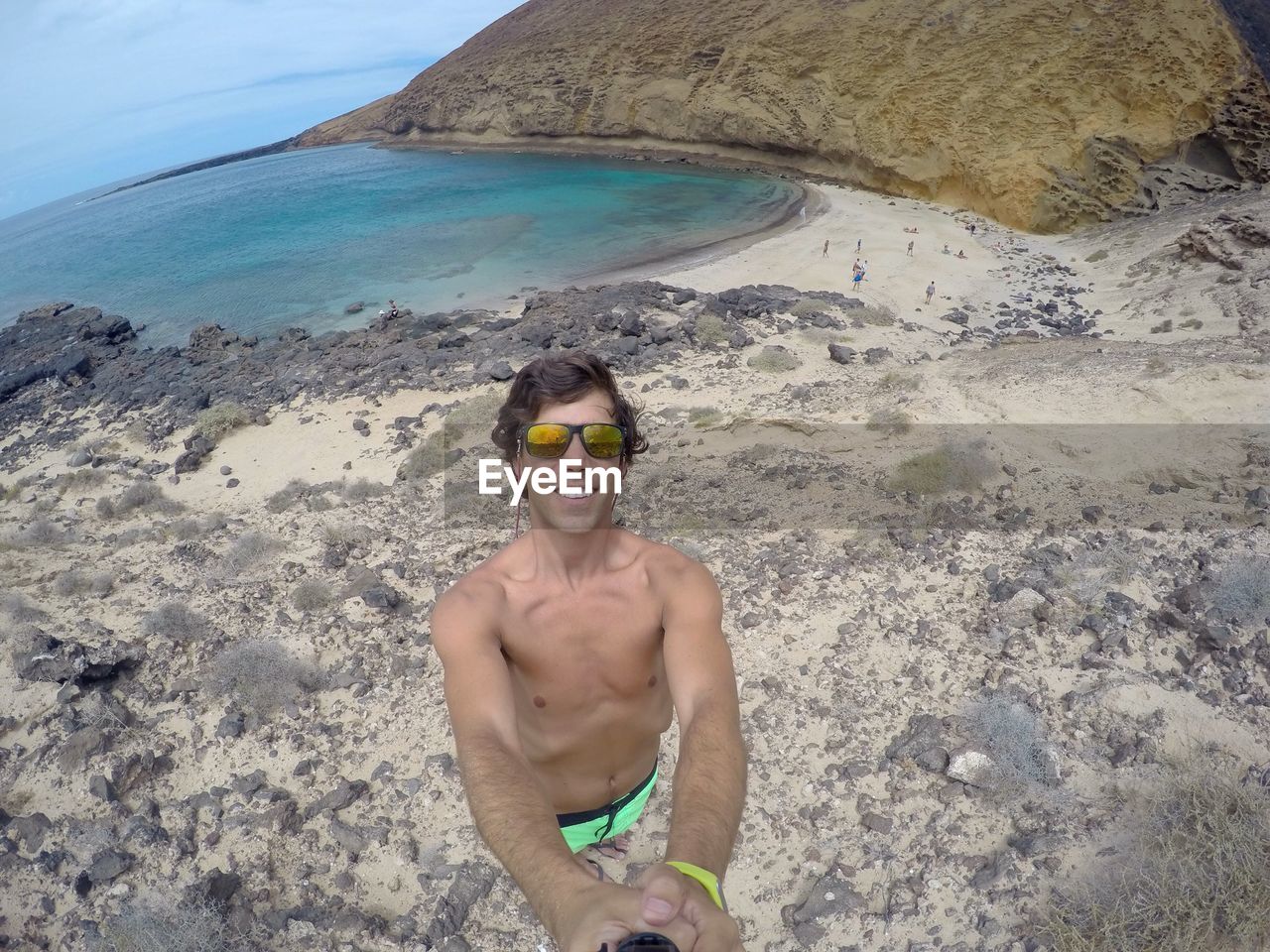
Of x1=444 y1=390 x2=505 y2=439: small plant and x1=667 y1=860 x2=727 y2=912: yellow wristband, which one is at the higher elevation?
x1=667 y1=860 x2=727 y2=912: yellow wristband

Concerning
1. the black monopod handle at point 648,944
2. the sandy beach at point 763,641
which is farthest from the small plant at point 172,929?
the black monopod handle at point 648,944

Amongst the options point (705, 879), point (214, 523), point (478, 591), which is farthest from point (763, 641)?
point (214, 523)

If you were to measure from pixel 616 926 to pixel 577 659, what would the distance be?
134cm

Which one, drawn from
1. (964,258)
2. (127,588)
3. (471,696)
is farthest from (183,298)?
(471,696)

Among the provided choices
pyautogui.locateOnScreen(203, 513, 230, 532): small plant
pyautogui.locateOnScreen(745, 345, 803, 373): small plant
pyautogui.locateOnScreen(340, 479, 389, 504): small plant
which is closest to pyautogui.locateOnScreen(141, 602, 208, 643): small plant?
pyautogui.locateOnScreen(203, 513, 230, 532): small plant

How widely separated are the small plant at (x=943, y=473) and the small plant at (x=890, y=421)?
3.66 feet

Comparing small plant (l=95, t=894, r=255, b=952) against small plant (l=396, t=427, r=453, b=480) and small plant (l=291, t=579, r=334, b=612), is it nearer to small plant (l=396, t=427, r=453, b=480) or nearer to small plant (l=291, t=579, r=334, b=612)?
small plant (l=291, t=579, r=334, b=612)

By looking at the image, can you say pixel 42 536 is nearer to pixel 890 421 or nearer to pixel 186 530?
pixel 186 530

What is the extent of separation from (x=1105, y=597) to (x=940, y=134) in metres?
27.5

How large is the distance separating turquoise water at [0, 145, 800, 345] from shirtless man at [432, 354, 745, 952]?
742 inches

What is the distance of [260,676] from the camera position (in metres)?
5.18

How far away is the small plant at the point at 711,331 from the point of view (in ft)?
39.6

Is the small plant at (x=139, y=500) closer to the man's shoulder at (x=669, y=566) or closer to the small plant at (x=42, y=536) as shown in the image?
the small plant at (x=42, y=536)

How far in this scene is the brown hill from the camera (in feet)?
69.5
